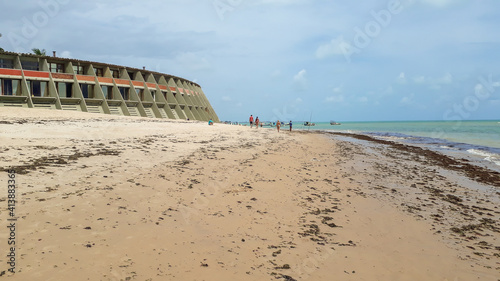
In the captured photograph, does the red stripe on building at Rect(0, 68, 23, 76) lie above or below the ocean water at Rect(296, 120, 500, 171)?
above

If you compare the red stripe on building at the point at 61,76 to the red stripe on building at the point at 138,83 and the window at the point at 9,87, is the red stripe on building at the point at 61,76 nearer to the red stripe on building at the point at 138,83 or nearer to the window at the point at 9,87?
the window at the point at 9,87

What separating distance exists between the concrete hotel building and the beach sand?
30008 millimetres

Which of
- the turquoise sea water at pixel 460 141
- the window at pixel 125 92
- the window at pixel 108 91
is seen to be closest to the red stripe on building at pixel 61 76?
the window at pixel 108 91

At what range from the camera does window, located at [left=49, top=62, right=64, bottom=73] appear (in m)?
39.9

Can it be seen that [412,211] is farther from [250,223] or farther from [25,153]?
[25,153]

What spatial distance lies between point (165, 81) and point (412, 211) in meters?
51.1

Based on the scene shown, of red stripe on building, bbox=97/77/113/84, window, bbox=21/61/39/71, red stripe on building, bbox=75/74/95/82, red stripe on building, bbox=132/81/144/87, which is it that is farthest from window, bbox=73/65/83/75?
red stripe on building, bbox=132/81/144/87

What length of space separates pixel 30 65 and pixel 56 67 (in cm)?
308

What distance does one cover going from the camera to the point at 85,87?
41906mm

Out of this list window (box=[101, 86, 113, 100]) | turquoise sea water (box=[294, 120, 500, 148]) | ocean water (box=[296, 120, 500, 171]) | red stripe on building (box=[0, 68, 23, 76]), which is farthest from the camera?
window (box=[101, 86, 113, 100])

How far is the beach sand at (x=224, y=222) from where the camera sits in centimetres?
441

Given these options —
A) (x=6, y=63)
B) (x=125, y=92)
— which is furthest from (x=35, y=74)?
(x=125, y=92)

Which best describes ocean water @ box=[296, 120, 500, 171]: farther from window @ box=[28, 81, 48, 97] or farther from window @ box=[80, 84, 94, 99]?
window @ box=[28, 81, 48, 97]

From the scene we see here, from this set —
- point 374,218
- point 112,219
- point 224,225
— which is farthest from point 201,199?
point 374,218
